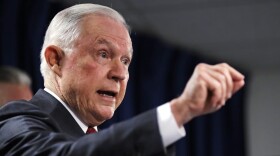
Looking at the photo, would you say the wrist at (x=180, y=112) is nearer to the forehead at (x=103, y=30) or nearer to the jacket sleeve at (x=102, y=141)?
the jacket sleeve at (x=102, y=141)

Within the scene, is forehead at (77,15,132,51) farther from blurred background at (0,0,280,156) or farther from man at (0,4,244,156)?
blurred background at (0,0,280,156)

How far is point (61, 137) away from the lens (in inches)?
36.7

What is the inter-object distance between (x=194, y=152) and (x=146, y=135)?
12.1ft

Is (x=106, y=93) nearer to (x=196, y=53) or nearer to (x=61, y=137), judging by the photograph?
(x=61, y=137)

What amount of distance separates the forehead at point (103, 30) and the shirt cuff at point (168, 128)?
1.15 feet

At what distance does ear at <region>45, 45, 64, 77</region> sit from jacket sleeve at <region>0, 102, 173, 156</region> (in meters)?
0.32

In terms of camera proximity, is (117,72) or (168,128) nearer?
(168,128)

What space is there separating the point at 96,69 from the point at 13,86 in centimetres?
119

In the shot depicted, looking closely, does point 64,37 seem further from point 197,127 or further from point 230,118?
point 230,118

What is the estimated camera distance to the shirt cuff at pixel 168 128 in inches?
33.7

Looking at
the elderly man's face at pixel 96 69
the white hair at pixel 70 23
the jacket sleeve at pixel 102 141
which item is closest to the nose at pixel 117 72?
the elderly man's face at pixel 96 69

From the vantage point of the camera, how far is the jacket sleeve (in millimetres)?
860

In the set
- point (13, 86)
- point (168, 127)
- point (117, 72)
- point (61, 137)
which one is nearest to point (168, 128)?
point (168, 127)

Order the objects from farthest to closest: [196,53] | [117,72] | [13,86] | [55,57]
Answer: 1. [196,53]
2. [13,86]
3. [55,57]
4. [117,72]
